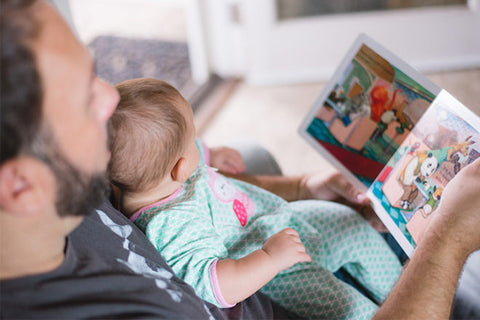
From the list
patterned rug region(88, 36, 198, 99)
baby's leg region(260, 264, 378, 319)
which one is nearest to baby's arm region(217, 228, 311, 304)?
baby's leg region(260, 264, 378, 319)

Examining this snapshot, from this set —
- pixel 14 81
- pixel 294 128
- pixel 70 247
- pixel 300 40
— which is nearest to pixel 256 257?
pixel 70 247

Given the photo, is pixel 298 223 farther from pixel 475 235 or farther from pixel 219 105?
pixel 219 105

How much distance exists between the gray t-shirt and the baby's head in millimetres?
87

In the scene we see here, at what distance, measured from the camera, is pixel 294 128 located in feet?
7.82

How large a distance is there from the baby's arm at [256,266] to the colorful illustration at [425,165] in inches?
9.9

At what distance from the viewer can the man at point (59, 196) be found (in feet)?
1.79

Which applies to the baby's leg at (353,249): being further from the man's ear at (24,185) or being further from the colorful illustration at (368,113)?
the man's ear at (24,185)

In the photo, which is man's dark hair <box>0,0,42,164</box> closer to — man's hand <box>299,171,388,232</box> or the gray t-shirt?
the gray t-shirt

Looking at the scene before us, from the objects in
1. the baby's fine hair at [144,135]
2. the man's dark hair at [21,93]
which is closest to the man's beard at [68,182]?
the man's dark hair at [21,93]

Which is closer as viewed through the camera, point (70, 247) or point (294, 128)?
point (70, 247)

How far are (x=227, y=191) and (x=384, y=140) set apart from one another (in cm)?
39

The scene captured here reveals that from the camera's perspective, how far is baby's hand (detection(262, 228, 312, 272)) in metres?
0.89

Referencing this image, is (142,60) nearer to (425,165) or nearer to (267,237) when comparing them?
(267,237)

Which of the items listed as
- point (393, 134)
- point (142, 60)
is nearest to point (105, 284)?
point (393, 134)
